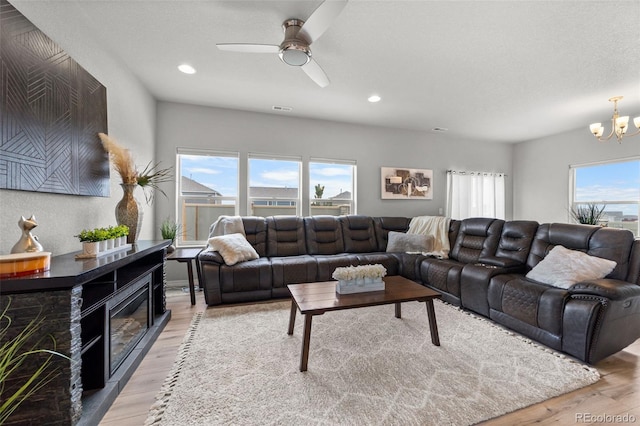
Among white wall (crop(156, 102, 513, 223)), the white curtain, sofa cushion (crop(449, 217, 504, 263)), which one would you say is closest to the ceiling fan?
white wall (crop(156, 102, 513, 223))

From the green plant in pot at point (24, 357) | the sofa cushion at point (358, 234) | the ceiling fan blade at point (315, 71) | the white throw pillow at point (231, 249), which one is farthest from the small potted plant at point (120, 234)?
the sofa cushion at point (358, 234)

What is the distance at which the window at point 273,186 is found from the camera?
13.8 feet

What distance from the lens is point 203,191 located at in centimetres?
397

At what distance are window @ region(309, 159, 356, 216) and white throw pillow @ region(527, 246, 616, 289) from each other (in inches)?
112

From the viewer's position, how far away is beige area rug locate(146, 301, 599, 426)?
140 centimetres

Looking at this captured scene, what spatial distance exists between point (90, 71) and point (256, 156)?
221 centimetres

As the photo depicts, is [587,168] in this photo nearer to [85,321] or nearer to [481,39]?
[481,39]

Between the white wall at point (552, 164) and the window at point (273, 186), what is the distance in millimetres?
5020

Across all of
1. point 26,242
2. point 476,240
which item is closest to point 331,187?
point 476,240

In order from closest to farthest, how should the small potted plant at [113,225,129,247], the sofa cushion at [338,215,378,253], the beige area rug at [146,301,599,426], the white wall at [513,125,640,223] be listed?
the beige area rug at [146,301,599,426] → the small potted plant at [113,225,129,247] → the sofa cushion at [338,215,378,253] → the white wall at [513,125,640,223]

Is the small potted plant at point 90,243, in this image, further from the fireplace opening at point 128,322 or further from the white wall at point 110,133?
the fireplace opening at point 128,322

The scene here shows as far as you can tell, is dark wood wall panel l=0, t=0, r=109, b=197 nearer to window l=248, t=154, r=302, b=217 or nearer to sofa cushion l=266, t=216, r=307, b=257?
sofa cushion l=266, t=216, r=307, b=257

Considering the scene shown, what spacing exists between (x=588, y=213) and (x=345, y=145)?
4.48m

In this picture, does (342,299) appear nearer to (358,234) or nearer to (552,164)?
(358,234)
